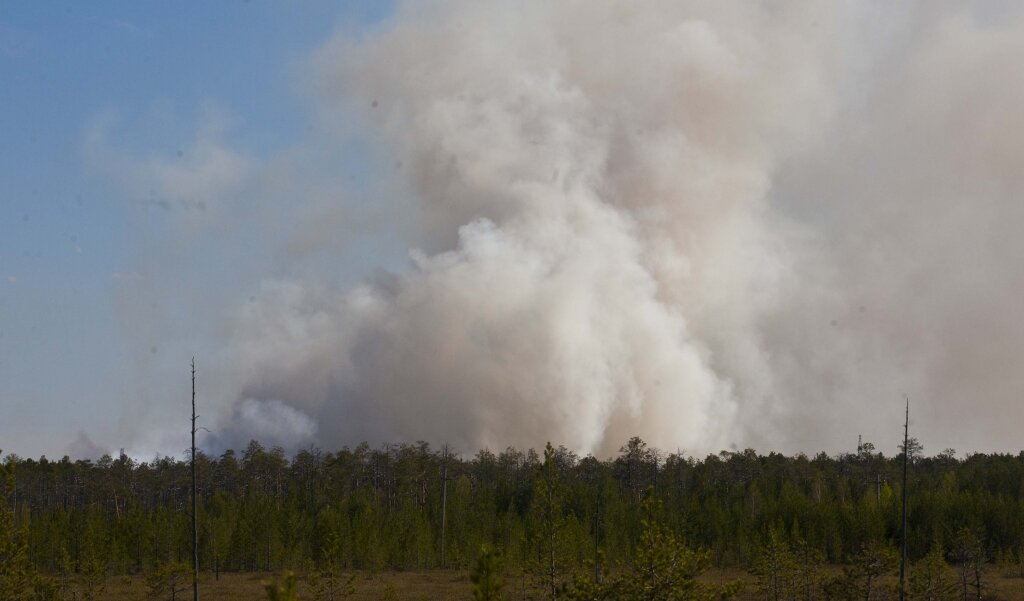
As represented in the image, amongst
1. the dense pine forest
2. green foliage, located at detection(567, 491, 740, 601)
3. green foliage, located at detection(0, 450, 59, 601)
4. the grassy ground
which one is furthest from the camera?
the dense pine forest

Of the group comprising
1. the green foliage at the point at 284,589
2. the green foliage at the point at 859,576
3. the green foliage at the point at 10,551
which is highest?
the green foliage at the point at 284,589

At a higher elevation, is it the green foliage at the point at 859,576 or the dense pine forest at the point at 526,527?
the green foliage at the point at 859,576

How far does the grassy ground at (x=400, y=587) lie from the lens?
297 ft

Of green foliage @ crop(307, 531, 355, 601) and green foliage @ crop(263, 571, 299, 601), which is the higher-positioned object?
Result: green foliage @ crop(263, 571, 299, 601)

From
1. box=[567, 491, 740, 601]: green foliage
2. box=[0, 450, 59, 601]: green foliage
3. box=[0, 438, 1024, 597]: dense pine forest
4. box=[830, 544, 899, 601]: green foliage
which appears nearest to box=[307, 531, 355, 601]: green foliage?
box=[0, 438, 1024, 597]: dense pine forest

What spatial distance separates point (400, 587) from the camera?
99062 mm

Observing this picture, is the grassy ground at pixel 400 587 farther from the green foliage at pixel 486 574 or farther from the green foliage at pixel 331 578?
the green foliage at pixel 486 574

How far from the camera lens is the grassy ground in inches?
3565

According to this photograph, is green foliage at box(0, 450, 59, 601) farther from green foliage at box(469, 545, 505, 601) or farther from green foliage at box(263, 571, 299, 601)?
green foliage at box(469, 545, 505, 601)

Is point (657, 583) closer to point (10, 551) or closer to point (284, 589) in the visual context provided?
point (284, 589)

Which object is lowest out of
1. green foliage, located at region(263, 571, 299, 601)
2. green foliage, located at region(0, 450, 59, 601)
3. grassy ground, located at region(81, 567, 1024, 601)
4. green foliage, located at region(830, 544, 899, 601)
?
grassy ground, located at region(81, 567, 1024, 601)

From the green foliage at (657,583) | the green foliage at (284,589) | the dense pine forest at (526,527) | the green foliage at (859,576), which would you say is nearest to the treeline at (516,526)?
the dense pine forest at (526,527)

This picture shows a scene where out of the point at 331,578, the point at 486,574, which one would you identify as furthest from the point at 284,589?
the point at 331,578

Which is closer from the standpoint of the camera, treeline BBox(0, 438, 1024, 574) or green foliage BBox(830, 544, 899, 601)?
green foliage BBox(830, 544, 899, 601)
